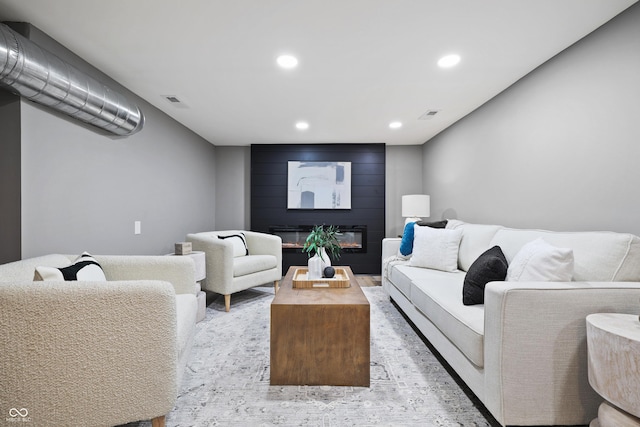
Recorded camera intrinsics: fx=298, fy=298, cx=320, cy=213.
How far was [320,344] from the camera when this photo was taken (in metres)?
1.75

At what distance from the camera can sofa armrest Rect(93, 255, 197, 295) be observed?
191cm

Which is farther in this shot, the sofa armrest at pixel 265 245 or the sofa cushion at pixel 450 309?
the sofa armrest at pixel 265 245

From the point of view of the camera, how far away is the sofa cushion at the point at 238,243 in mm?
3713

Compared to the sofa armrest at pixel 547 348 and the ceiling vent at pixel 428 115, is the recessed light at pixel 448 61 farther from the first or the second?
the sofa armrest at pixel 547 348

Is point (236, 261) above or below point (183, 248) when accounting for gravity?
below

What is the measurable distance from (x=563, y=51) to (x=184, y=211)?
4167mm

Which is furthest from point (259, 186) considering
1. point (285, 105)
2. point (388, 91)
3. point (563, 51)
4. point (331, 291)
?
point (563, 51)

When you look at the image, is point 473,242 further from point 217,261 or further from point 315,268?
point 217,261

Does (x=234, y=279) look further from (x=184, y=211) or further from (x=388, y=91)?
(x=388, y=91)

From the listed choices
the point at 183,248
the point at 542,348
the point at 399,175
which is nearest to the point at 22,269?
the point at 183,248

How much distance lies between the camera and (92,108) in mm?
2166

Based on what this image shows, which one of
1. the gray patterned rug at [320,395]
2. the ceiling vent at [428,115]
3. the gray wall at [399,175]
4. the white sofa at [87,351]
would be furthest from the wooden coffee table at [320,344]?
the gray wall at [399,175]

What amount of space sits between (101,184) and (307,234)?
306 centimetres

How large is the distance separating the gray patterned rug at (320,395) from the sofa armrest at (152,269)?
0.58 meters
